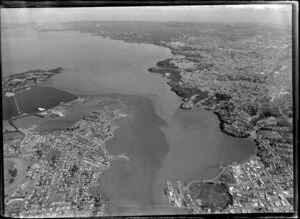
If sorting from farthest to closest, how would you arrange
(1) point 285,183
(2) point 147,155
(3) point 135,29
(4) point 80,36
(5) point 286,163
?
1. (4) point 80,36
2. (3) point 135,29
3. (2) point 147,155
4. (5) point 286,163
5. (1) point 285,183

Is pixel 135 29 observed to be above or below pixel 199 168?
above

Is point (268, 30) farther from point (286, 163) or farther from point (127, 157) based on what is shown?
point (127, 157)

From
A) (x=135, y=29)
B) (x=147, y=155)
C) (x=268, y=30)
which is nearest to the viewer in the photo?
(x=147, y=155)

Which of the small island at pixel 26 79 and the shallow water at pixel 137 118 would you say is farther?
the small island at pixel 26 79

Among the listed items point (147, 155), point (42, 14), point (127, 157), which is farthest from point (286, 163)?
point (42, 14)

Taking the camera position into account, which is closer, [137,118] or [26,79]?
[137,118]

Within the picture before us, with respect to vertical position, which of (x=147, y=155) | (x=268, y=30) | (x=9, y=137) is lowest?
(x=147, y=155)

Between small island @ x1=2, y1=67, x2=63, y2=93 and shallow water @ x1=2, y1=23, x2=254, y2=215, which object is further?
small island @ x1=2, y1=67, x2=63, y2=93

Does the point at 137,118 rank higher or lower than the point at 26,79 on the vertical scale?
lower
